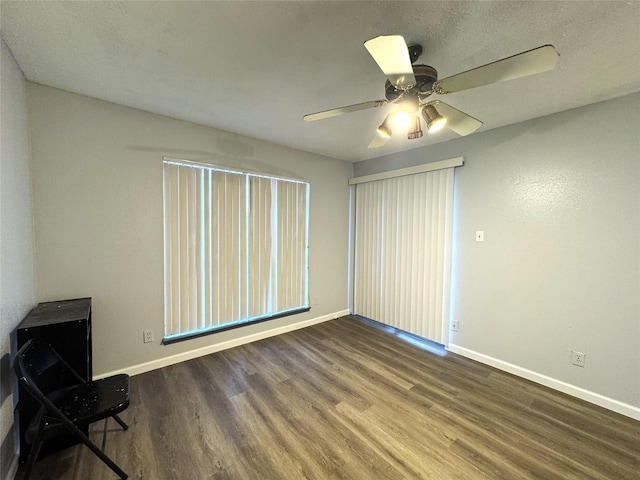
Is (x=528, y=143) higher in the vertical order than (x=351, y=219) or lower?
higher

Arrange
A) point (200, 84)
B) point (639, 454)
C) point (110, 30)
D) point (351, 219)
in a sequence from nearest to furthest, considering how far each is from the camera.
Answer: point (110, 30)
point (639, 454)
point (200, 84)
point (351, 219)

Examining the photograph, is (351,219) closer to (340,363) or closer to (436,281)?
(436,281)

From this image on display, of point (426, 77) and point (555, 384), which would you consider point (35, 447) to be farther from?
point (555, 384)

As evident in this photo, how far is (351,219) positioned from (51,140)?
333 centimetres

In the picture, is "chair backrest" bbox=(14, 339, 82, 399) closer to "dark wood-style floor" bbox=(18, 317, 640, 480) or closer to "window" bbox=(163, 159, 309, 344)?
"dark wood-style floor" bbox=(18, 317, 640, 480)

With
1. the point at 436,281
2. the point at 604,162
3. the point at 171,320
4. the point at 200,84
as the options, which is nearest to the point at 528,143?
the point at 604,162

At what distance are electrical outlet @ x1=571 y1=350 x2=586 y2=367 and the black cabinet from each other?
3.69 metres

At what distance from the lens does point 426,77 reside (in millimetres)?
1384

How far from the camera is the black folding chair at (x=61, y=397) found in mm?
1220

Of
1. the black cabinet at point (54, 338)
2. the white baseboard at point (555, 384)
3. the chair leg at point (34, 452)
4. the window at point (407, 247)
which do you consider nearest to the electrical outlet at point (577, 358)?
the white baseboard at point (555, 384)

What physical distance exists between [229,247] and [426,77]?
7.73 ft

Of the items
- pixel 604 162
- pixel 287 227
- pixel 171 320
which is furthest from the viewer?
pixel 287 227

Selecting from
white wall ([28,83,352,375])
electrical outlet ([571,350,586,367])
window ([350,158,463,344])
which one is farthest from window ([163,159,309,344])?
electrical outlet ([571,350,586,367])

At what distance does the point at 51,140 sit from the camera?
1914mm
